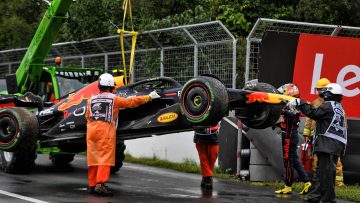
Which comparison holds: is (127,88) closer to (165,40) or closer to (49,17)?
(49,17)

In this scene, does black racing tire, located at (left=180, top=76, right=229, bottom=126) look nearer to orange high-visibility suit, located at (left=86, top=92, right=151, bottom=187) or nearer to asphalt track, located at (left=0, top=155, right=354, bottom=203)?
orange high-visibility suit, located at (left=86, top=92, right=151, bottom=187)

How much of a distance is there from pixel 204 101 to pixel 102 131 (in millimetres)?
1714

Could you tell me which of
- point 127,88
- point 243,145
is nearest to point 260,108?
point 127,88

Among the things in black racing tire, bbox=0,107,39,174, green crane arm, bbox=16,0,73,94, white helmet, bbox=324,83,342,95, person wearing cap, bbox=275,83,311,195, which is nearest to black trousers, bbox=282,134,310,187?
person wearing cap, bbox=275,83,311,195

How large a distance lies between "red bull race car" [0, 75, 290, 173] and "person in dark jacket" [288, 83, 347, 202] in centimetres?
60

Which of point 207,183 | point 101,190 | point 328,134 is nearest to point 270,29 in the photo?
point 207,183

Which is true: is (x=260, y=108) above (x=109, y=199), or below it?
above

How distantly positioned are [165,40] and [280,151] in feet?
15.9

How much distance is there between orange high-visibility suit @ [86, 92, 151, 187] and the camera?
9.77 meters

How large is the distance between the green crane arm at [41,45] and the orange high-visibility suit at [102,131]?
A: 3953 mm

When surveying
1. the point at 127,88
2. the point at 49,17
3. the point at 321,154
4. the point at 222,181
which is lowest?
the point at 222,181

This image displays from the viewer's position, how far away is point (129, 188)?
10773 millimetres

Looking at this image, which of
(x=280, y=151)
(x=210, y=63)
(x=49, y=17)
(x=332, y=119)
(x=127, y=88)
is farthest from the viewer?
(x=210, y=63)

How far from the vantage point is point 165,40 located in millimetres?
15773
